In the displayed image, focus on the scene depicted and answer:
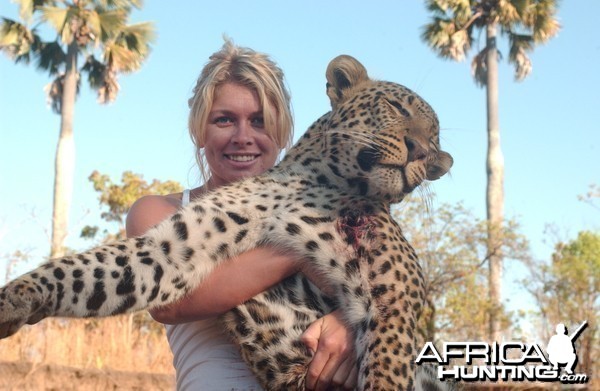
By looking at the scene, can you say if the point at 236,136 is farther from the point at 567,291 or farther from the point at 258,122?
the point at 567,291

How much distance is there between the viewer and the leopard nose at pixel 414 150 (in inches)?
138

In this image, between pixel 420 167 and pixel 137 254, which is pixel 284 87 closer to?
pixel 420 167

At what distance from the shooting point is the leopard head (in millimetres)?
3486

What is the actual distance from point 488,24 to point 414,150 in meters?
27.8

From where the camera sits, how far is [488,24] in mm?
29781

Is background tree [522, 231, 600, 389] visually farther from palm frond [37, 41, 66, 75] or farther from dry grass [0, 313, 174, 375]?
palm frond [37, 41, 66, 75]

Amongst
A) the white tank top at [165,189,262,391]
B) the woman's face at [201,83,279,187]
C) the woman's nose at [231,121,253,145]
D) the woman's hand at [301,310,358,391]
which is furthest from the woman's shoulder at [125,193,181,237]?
the woman's hand at [301,310,358,391]

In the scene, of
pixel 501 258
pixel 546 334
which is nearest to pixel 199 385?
pixel 546 334

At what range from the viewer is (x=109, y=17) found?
28188 millimetres

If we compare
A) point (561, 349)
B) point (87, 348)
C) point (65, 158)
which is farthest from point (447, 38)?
point (561, 349)

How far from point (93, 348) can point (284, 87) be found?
7615 mm

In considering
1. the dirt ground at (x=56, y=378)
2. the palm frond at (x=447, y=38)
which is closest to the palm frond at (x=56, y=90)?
the palm frond at (x=447, y=38)

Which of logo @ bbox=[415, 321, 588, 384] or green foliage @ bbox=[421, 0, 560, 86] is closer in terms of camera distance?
logo @ bbox=[415, 321, 588, 384]

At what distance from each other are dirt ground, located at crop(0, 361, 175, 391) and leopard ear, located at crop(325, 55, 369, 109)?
7167 mm
